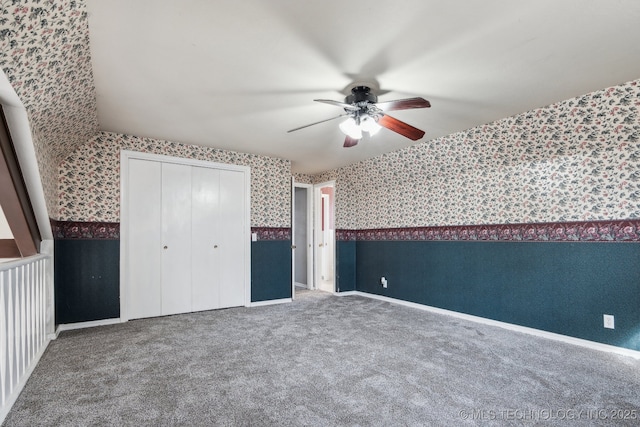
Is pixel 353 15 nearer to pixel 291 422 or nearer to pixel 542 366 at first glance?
pixel 291 422

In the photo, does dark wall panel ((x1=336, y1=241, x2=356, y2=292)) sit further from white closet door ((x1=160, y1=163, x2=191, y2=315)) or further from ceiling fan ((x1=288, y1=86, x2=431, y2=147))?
ceiling fan ((x1=288, y1=86, x2=431, y2=147))

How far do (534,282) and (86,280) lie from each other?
5118 mm

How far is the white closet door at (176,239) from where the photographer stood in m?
4.34

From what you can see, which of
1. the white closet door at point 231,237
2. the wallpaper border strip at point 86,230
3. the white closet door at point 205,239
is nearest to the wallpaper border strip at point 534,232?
the white closet door at point 231,237

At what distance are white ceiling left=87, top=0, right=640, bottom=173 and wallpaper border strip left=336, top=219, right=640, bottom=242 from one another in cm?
128

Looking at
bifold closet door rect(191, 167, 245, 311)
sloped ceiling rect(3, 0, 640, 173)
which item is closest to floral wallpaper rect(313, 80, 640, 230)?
sloped ceiling rect(3, 0, 640, 173)

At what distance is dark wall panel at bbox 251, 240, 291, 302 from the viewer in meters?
5.02

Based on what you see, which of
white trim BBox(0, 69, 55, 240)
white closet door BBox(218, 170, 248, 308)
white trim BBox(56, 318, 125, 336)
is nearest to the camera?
white trim BBox(0, 69, 55, 240)

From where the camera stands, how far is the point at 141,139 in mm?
4227

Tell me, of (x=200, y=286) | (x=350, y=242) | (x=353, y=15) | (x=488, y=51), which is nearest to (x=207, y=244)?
(x=200, y=286)

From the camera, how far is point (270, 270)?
516cm

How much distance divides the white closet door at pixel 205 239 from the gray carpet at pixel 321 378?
2.69 feet

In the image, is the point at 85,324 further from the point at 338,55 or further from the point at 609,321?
the point at 609,321

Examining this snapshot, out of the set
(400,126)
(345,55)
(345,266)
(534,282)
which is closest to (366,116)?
(400,126)
